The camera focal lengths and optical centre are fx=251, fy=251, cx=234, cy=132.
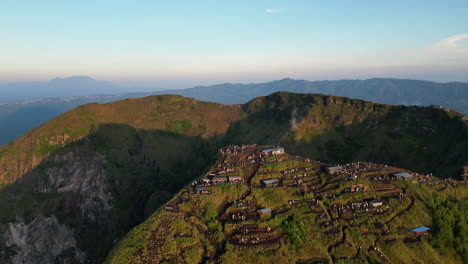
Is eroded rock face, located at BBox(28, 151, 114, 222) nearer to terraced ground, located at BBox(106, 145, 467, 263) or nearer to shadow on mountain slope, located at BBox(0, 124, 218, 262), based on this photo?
shadow on mountain slope, located at BBox(0, 124, 218, 262)

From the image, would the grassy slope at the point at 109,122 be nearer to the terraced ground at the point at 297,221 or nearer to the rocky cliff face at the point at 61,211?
the rocky cliff face at the point at 61,211

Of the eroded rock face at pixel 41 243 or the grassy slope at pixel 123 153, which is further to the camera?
the grassy slope at pixel 123 153

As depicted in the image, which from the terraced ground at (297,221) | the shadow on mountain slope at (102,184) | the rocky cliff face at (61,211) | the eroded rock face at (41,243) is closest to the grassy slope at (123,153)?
the shadow on mountain slope at (102,184)

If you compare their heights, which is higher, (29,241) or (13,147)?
(13,147)

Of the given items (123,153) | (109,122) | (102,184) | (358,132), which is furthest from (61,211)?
(358,132)

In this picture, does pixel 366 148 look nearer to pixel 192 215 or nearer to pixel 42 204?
pixel 192 215

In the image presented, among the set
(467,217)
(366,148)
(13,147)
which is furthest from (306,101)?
(13,147)

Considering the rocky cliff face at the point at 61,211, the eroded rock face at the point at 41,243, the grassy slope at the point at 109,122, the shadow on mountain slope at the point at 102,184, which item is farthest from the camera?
the grassy slope at the point at 109,122
